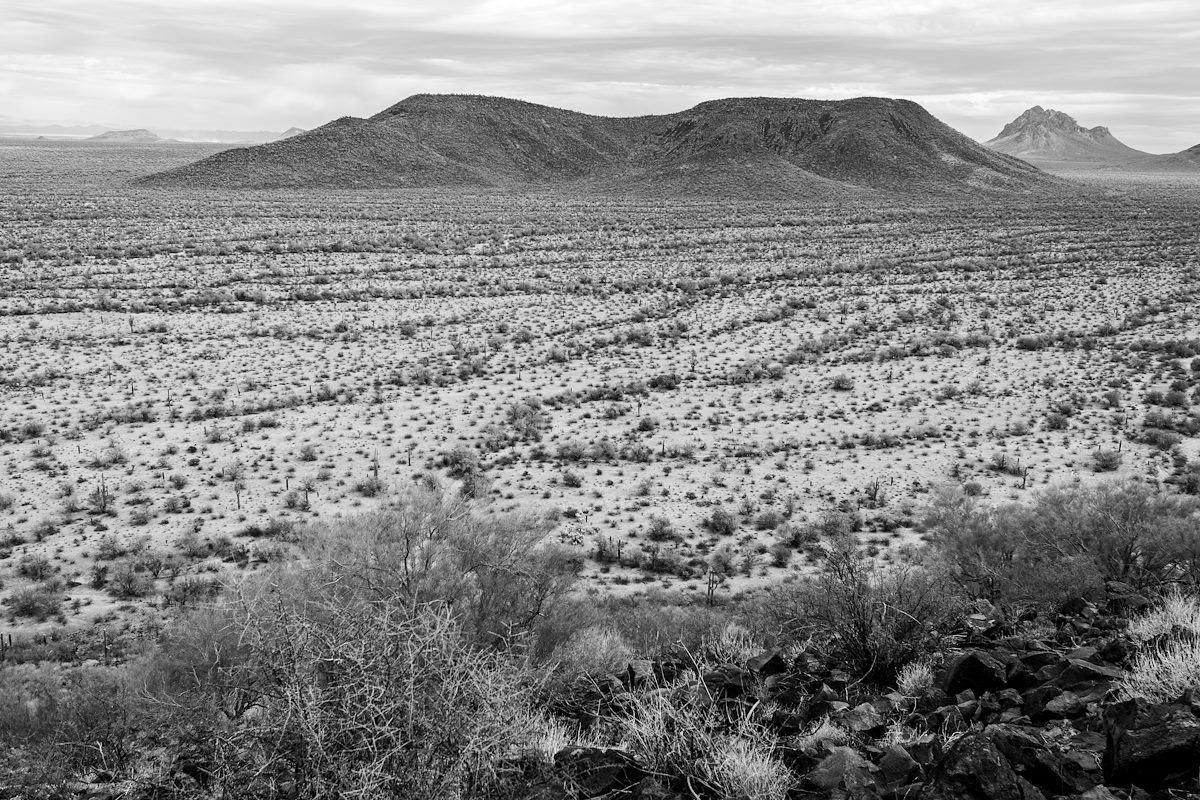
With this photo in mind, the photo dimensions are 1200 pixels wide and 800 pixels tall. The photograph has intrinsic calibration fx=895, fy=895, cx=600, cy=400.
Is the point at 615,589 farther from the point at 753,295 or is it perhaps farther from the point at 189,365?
the point at 753,295

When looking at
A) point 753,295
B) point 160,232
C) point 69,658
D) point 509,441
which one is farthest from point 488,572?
point 160,232

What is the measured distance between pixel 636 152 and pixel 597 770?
125263mm

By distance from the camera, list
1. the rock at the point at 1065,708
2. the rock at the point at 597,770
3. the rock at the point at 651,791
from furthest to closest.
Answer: the rock at the point at 1065,708, the rock at the point at 597,770, the rock at the point at 651,791

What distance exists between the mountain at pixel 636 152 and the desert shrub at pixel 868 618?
89.9 meters

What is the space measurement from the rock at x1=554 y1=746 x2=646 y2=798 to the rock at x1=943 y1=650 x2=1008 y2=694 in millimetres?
2898

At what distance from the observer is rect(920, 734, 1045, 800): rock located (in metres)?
5.09

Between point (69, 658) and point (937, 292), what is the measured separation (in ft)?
122

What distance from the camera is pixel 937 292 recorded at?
132 feet

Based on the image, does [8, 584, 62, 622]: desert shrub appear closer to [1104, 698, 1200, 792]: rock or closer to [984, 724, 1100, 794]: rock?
[984, 724, 1100, 794]: rock

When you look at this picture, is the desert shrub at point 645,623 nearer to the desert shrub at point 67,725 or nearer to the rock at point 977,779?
the rock at point 977,779

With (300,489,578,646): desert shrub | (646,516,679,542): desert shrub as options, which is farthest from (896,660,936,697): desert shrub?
(646,516,679,542): desert shrub

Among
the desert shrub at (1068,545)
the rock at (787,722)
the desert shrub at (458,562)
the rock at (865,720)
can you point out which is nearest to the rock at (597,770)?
the rock at (787,722)

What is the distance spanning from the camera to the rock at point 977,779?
5090 mm

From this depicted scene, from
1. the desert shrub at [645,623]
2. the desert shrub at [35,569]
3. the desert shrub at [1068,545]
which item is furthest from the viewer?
the desert shrub at [35,569]
